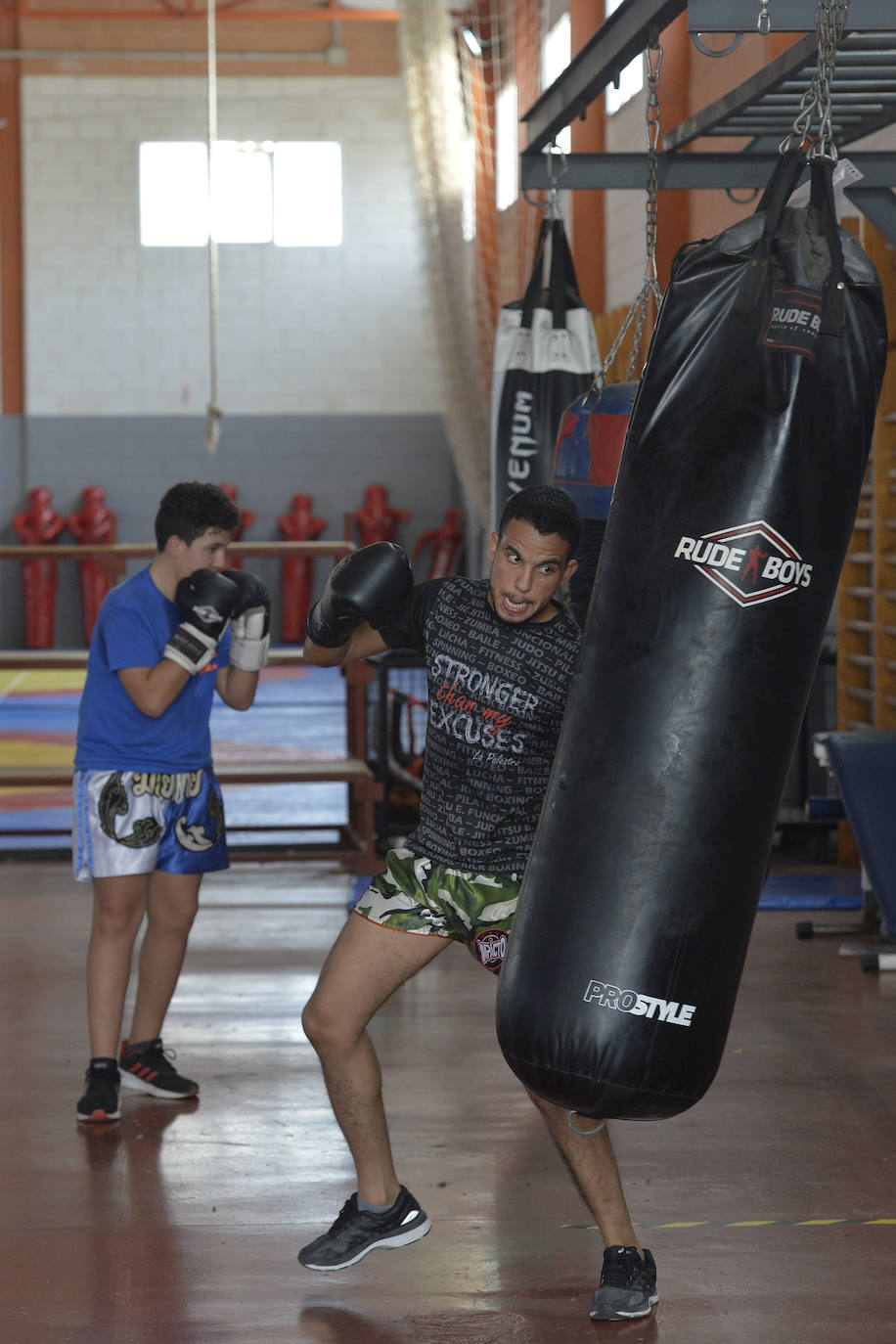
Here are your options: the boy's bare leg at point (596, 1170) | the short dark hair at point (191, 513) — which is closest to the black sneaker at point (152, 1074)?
the short dark hair at point (191, 513)

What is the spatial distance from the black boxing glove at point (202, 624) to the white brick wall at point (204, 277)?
37.1ft

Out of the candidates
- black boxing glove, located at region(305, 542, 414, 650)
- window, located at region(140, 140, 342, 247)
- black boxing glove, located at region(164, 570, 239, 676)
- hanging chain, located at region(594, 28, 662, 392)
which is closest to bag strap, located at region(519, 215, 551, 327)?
hanging chain, located at region(594, 28, 662, 392)

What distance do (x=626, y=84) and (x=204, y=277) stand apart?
6.69 meters

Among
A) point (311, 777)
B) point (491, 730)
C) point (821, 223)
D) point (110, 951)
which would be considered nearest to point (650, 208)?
point (821, 223)

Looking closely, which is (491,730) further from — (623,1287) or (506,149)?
(506,149)

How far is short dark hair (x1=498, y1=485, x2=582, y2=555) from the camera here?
8.21 feet

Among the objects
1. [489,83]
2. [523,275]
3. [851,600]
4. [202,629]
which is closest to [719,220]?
[851,600]

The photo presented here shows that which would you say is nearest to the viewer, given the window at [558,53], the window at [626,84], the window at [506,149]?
the window at [626,84]

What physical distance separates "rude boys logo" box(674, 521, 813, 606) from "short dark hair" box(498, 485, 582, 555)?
1.45 feet

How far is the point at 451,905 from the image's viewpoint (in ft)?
8.37

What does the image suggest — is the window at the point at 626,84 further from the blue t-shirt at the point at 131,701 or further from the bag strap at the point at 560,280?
the blue t-shirt at the point at 131,701

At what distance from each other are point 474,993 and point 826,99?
2972mm

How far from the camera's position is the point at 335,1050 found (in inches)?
99.4

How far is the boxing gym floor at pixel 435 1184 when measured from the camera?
8.17 ft
